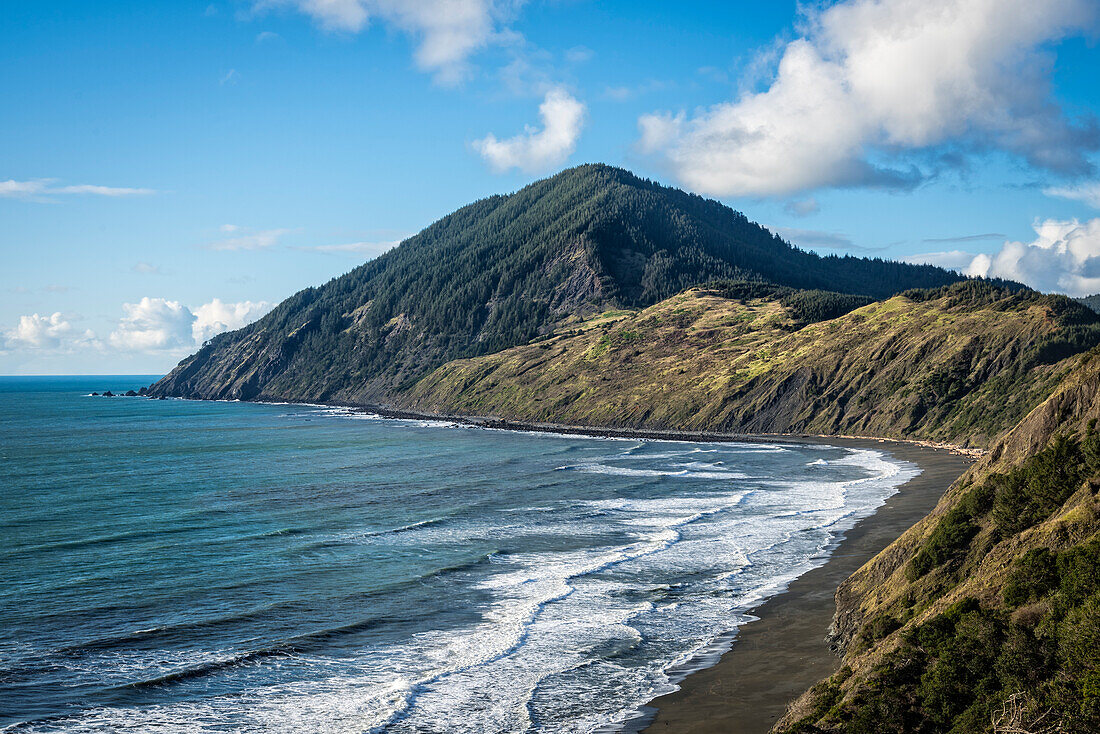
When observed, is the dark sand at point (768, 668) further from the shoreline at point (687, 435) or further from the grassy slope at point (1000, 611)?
the shoreline at point (687, 435)

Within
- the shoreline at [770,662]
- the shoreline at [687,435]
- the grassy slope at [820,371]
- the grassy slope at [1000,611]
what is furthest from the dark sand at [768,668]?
the grassy slope at [820,371]

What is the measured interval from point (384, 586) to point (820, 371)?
363 feet

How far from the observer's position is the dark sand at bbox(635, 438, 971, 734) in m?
22.6

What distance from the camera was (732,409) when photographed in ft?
450

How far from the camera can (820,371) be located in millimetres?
133125

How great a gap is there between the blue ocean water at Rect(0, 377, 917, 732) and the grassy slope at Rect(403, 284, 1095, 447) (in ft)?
112

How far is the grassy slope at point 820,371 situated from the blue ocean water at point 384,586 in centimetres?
3418

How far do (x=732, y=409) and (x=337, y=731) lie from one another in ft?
398

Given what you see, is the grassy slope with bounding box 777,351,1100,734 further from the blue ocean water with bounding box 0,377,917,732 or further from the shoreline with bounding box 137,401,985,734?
the blue ocean water with bounding box 0,377,917,732

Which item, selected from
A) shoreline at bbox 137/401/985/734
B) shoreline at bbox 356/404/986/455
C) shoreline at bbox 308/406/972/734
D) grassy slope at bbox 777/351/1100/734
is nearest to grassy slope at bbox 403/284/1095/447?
shoreline at bbox 356/404/986/455

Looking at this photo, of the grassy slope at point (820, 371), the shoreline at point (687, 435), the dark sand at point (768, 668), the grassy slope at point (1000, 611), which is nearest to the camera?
the grassy slope at point (1000, 611)

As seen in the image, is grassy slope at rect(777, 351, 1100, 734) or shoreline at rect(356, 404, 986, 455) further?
shoreline at rect(356, 404, 986, 455)

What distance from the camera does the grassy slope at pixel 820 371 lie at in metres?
108

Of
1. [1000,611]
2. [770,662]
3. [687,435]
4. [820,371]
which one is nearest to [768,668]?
[770,662]
